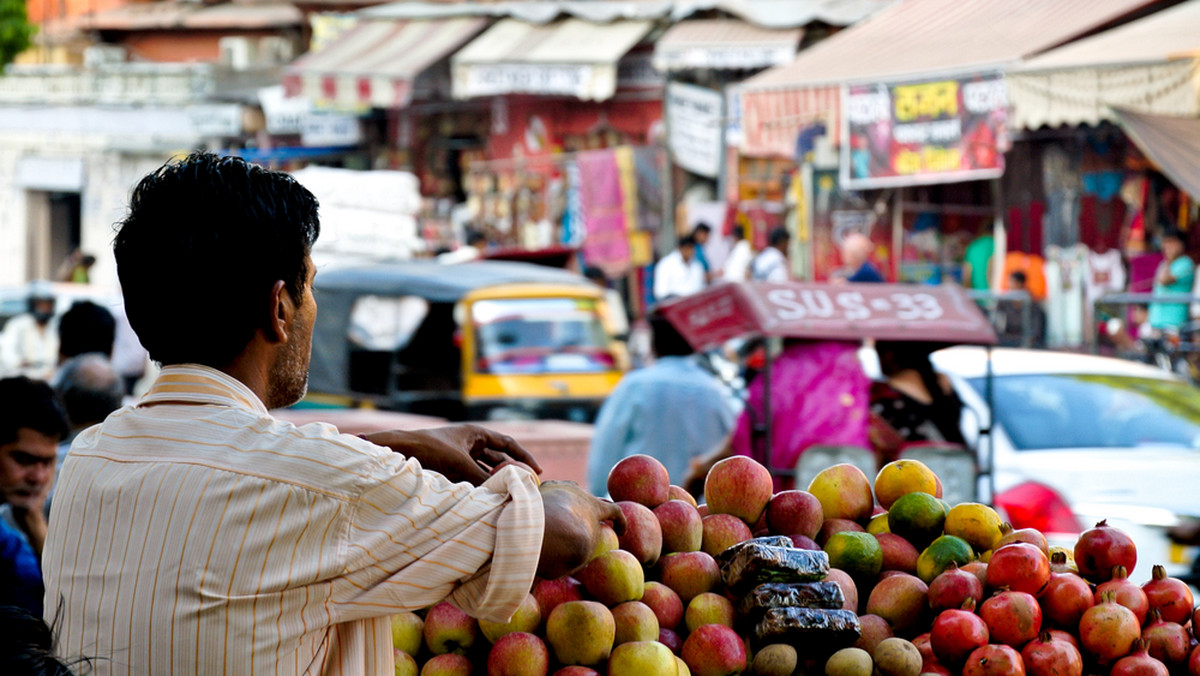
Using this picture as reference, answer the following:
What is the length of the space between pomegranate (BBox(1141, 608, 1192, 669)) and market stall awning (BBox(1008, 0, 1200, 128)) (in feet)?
20.0

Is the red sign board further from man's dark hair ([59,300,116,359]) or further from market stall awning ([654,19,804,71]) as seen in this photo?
market stall awning ([654,19,804,71])

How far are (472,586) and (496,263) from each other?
338 inches

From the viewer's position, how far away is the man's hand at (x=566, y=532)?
1691 mm

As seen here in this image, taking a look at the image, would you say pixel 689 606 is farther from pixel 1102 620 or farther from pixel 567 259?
pixel 567 259

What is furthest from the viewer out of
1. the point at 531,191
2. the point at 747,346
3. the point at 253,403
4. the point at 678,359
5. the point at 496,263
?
the point at 531,191

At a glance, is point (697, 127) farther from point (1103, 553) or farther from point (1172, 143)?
point (1103, 553)

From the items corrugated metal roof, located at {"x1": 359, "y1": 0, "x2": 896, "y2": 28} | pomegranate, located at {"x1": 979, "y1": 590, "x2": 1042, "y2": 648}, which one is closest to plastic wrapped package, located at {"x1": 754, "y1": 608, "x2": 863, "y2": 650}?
pomegranate, located at {"x1": 979, "y1": 590, "x2": 1042, "y2": 648}

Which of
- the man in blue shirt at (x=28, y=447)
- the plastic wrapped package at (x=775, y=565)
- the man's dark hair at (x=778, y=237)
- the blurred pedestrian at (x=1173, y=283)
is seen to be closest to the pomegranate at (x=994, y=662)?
the plastic wrapped package at (x=775, y=565)

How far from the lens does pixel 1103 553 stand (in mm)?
2422

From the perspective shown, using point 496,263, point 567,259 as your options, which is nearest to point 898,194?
point 567,259

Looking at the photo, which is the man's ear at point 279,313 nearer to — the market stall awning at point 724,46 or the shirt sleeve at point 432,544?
the shirt sleeve at point 432,544

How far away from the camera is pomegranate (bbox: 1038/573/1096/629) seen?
2293mm

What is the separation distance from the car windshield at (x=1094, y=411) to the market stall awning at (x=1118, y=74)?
260cm

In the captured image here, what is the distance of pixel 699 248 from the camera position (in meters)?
13.9
